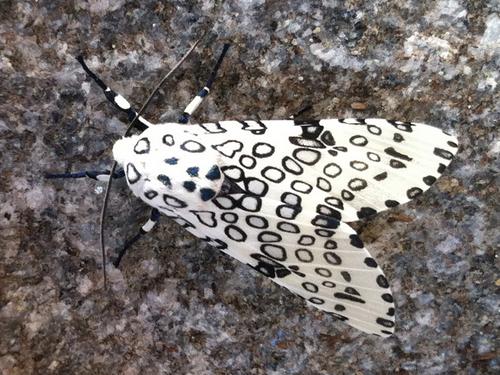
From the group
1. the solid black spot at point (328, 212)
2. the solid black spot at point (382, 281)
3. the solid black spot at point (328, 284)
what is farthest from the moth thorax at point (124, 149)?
the solid black spot at point (382, 281)

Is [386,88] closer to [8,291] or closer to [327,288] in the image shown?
[327,288]

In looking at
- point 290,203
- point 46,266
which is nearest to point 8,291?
point 46,266

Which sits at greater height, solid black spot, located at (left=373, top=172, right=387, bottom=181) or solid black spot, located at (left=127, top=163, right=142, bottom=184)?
solid black spot, located at (left=373, top=172, right=387, bottom=181)

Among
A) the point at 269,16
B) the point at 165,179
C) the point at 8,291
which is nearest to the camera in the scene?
the point at 165,179

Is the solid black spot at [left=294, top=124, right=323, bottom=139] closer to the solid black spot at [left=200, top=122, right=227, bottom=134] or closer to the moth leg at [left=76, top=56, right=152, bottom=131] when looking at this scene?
the solid black spot at [left=200, top=122, right=227, bottom=134]

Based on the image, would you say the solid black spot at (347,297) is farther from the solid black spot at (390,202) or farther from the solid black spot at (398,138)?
the solid black spot at (398,138)

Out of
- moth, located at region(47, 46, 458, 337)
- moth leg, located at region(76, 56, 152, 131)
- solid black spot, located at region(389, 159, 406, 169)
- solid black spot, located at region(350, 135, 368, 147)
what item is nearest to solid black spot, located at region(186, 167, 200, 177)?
moth, located at region(47, 46, 458, 337)
